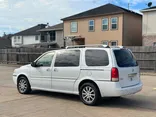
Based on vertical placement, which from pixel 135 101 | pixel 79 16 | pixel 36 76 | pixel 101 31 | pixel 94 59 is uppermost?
pixel 79 16

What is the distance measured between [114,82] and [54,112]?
192 cm

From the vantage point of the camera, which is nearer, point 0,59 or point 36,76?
point 36,76

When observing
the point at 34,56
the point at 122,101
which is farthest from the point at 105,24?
the point at 122,101

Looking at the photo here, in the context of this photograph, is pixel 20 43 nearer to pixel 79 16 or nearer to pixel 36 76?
pixel 79 16

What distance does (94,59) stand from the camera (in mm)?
7988

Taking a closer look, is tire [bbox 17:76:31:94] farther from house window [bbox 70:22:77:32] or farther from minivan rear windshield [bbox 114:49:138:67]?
house window [bbox 70:22:77:32]

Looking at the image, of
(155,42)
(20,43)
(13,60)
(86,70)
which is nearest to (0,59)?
(13,60)

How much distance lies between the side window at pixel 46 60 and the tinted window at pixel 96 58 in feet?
5.22

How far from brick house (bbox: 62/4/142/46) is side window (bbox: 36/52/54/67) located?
22417mm

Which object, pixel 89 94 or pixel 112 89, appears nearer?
pixel 112 89

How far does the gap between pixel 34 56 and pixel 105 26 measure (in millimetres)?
10869

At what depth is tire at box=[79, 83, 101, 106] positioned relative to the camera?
7.75 meters

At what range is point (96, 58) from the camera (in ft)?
26.1

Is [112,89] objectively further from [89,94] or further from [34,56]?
[34,56]
